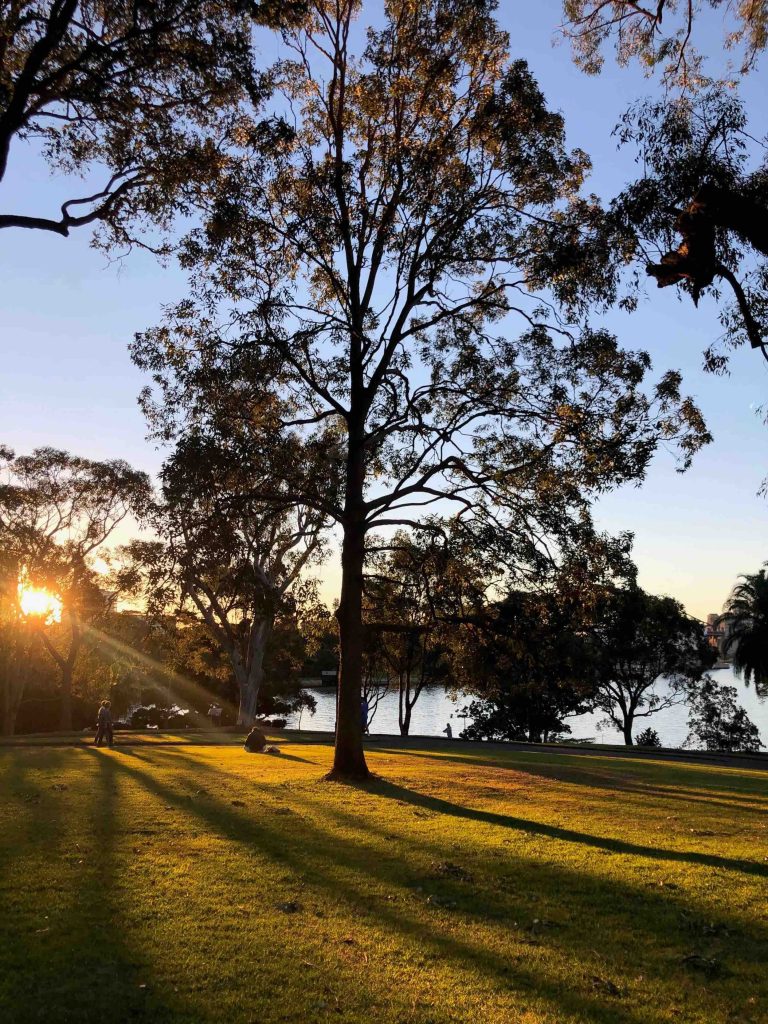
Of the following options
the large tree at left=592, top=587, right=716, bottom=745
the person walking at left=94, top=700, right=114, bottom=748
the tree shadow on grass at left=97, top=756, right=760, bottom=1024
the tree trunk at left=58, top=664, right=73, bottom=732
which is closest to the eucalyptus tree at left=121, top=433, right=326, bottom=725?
the tree shadow on grass at left=97, top=756, right=760, bottom=1024

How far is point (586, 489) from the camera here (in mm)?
17578

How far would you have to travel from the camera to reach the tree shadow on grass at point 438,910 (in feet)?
18.5

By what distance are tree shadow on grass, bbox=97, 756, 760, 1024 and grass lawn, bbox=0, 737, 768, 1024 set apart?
29 millimetres

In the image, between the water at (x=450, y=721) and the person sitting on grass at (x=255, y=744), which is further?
the water at (x=450, y=721)

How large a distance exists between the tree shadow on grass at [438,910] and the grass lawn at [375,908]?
0.03m

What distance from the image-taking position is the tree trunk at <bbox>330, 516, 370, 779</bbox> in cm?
1666

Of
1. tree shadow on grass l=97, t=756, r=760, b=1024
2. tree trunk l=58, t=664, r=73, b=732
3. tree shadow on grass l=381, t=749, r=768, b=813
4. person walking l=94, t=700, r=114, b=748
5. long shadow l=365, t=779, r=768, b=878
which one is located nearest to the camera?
Result: tree shadow on grass l=97, t=756, r=760, b=1024

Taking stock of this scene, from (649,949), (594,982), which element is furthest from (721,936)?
(594,982)

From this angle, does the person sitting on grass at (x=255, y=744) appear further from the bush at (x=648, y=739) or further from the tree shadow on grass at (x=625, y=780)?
the bush at (x=648, y=739)

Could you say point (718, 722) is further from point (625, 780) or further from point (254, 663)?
point (625, 780)

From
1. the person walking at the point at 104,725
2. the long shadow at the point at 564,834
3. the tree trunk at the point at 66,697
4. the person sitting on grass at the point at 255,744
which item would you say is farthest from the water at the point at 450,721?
the long shadow at the point at 564,834

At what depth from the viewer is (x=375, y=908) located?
7320 millimetres

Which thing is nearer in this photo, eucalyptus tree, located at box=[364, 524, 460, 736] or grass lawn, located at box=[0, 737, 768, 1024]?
grass lawn, located at box=[0, 737, 768, 1024]

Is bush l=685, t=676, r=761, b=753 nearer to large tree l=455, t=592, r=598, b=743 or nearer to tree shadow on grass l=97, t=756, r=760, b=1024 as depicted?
large tree l=455, t=592, r=598, b=743
